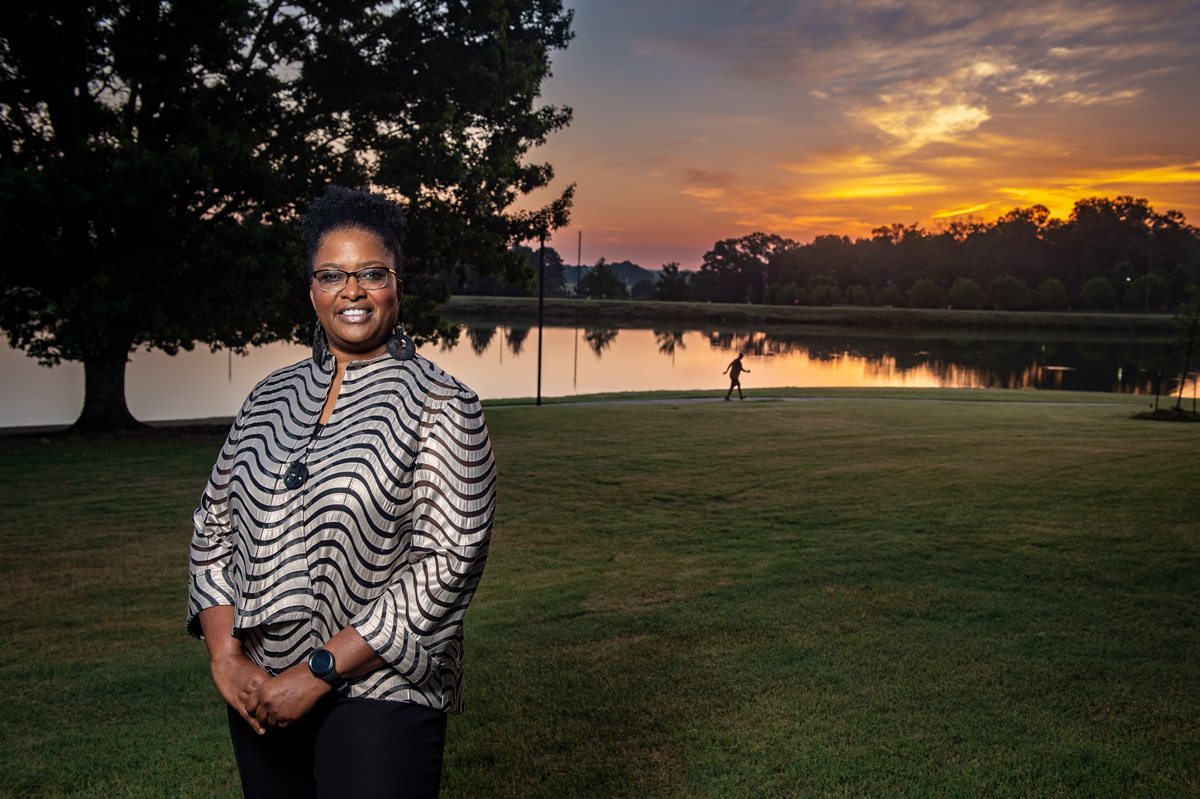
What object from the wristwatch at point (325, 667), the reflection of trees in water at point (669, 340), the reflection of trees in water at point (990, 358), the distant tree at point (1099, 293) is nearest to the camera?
the wristwatch at point (325, 667)

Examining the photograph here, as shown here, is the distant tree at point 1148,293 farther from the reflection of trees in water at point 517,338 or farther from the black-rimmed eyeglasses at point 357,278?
the black-rimmed eyeglasses at point 357,278

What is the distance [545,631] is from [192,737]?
7.07 feet

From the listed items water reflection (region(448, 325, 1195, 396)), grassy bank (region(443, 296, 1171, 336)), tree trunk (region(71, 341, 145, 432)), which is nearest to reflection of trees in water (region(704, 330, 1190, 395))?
water reflection (region(448, 325, 1195, 396))

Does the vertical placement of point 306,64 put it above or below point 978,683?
above

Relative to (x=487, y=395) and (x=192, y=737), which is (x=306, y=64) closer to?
(x=192, y=737)

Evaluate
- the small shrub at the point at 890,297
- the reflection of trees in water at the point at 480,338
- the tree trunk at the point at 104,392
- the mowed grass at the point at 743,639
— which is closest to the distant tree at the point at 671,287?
the small shrub at the point at 890,297

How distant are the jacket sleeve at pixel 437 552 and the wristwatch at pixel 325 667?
0.30 ft

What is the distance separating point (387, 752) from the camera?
1827 mm

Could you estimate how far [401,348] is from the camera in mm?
2104

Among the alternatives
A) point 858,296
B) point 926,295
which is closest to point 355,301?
point 926,295

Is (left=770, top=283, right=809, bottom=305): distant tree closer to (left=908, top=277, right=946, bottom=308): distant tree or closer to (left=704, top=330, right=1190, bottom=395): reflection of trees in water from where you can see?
(left=908, top=277, right=946, bottom=308): distant tree

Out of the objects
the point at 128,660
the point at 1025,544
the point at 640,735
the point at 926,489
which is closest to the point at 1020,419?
the point at 926,489

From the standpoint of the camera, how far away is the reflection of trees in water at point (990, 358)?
4019 cm

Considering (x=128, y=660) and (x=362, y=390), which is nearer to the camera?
(x=362, y=390)
